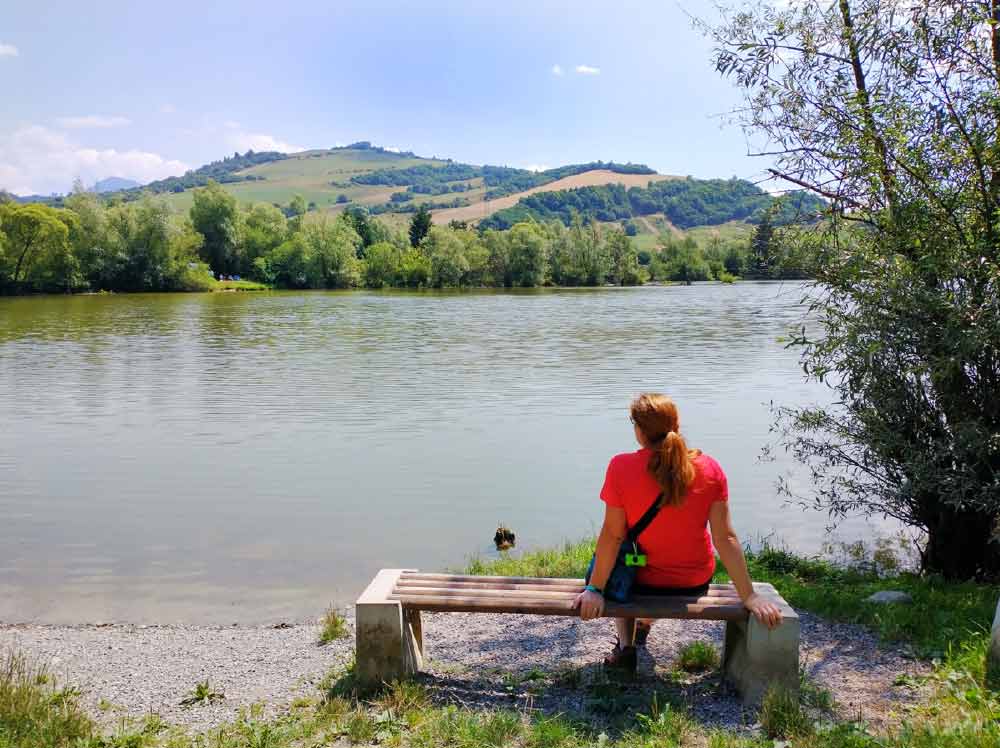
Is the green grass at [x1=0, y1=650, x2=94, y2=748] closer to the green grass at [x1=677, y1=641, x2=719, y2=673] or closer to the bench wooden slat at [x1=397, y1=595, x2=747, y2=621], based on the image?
the bench wooden slat at [x1=397, y1=595, x2=747, y2=621]

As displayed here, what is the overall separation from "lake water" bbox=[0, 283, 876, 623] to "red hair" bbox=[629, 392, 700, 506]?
4.26m

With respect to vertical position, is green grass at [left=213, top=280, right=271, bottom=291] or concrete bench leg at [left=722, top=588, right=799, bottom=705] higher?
green grass at [left=213, top=280, right=271, bottom=291]

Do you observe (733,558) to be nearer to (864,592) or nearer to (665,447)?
(665,447)

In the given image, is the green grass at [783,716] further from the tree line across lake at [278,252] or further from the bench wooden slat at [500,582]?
the tree line across lake at [278,252]

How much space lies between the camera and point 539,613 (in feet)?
16.6

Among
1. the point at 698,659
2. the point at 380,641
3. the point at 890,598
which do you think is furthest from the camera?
the point at 890,598

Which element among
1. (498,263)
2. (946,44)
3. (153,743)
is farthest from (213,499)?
(498,263)

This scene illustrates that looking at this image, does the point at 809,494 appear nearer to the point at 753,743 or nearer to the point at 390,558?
the point at 390,558

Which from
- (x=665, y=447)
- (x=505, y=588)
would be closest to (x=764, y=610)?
(x=665, y=447)

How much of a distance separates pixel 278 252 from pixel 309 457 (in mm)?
100981

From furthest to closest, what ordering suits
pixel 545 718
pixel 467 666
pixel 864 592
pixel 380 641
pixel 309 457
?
pixel 309 457 < pixel 864 592 < pixel 467 666 < pixel 380 641 < pixel 545 718

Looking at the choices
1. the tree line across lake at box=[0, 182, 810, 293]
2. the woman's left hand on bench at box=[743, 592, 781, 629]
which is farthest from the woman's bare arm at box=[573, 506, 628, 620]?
the tree line across lake at box=[0, 182, 810, 293]

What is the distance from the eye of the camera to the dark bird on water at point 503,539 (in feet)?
35.4

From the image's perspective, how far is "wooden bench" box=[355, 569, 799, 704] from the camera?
5.06 metres
